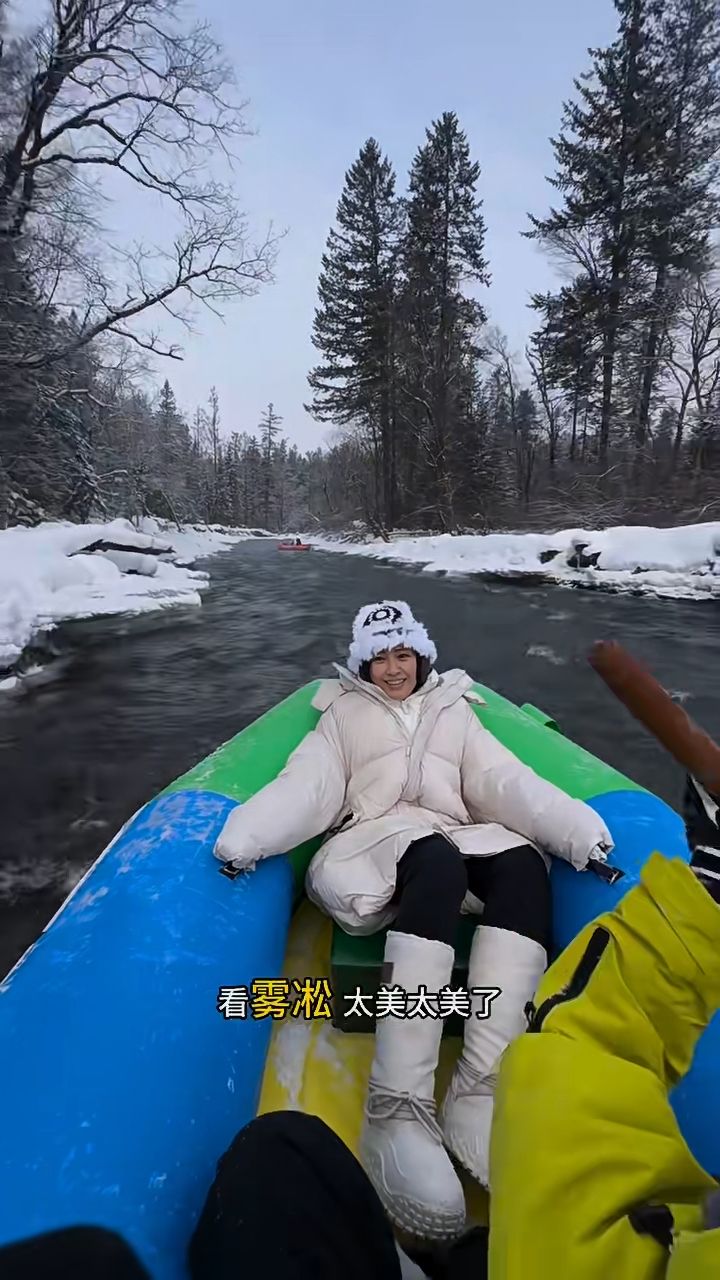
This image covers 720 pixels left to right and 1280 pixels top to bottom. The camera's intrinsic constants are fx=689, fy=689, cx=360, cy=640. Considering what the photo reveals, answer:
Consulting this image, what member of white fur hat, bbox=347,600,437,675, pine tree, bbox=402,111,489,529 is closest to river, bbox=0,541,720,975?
white fur hat, bbox=347,600,437,675

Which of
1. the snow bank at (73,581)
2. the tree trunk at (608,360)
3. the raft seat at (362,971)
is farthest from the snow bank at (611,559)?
the raft seat at (362,971)

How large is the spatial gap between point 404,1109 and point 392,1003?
21cm

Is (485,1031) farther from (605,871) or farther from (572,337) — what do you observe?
(572,337)

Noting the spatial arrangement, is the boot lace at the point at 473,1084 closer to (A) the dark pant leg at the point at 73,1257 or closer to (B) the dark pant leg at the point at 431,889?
(B) the dark pant leg at the point at 431,889

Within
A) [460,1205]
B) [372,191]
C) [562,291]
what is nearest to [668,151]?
[562,291]

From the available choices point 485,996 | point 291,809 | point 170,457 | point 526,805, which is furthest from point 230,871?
point 170,457

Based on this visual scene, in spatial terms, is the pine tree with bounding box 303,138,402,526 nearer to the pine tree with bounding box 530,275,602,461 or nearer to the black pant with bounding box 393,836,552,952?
the pine tree with bounding box 530,275,602,461

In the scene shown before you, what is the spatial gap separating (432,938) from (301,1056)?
1.83 feet

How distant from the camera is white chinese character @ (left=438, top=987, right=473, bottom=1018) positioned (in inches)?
65.1

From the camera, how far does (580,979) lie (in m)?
1.02

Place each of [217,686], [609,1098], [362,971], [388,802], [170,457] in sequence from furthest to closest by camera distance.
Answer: [170,457] → [217,686] → [388,802] → [362,971] → [609,1098]

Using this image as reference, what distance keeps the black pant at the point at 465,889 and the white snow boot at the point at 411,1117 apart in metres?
0.07

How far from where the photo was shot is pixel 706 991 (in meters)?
0.97

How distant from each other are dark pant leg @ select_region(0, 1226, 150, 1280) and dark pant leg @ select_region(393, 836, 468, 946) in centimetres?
87
